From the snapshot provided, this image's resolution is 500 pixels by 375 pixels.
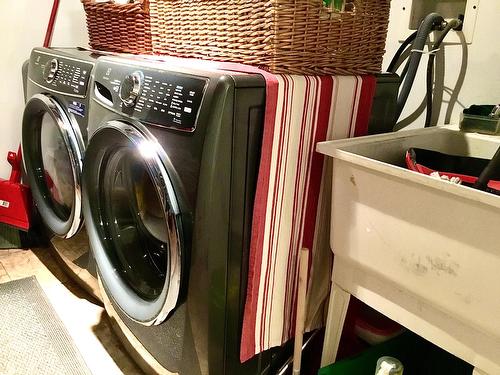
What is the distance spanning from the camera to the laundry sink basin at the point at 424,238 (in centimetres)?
74

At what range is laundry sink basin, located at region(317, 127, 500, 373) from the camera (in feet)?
2.41

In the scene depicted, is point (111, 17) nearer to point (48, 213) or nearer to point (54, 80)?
point (54, 80)

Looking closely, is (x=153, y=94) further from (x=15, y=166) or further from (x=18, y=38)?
(x=18, y=38)

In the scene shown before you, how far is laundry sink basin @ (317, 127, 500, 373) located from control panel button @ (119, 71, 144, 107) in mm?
480

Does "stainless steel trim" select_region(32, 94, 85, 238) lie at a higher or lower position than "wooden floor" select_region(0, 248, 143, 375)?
higher

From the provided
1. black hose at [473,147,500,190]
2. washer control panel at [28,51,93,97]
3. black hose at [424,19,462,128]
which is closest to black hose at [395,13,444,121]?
black hose at [424,19,462,128]

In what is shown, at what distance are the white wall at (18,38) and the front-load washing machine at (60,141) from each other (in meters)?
0.52

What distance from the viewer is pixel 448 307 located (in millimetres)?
819

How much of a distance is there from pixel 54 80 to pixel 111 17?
1.10ft

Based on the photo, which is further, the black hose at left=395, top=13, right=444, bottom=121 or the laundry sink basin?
the black hose at left=395, top=13, right=444, bottom=121

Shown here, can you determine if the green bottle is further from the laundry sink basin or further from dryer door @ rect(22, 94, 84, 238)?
dryer door @ rect(22, 94, 84, 238)

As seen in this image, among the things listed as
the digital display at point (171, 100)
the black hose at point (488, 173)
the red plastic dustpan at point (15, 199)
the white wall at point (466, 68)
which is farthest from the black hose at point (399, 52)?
the red plastic dustpan at point (15, 199)

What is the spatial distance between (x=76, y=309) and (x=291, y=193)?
3.67 ft

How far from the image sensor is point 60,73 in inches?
58.4
